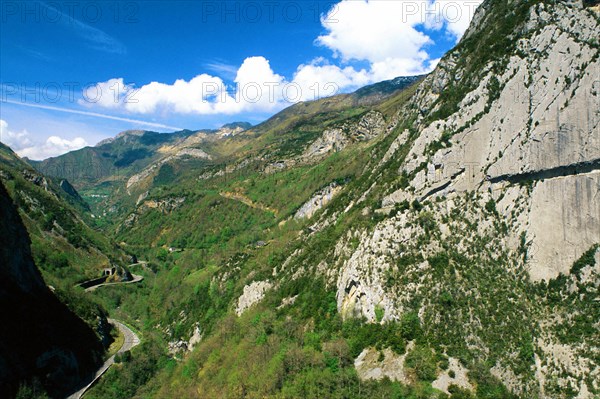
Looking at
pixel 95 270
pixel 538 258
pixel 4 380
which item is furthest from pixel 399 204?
pixel 95 270

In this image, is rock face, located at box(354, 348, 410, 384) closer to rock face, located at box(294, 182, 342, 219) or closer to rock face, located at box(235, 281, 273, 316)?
rock face, located at box(235, 281, 273, 316)

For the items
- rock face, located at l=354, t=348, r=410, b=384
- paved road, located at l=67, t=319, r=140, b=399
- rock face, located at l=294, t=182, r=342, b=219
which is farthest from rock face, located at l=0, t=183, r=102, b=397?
rock face, located at l=294, t=182, r=342, b=219

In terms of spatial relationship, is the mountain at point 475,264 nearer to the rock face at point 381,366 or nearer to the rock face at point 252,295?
the rock face at point 381,366

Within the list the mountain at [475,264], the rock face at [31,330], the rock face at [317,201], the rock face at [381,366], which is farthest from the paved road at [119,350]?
the rock face at [381,366]

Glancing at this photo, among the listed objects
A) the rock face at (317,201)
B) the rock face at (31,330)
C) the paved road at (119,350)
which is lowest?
the paved road at (119,350)

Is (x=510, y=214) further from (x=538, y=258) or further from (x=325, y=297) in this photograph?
(x=325, y=297)

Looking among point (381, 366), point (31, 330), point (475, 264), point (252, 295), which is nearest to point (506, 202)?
point (475, 264)
